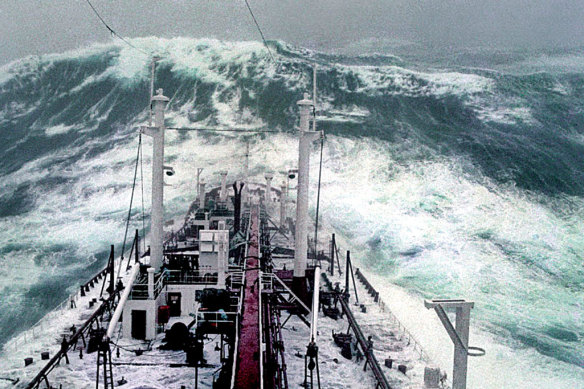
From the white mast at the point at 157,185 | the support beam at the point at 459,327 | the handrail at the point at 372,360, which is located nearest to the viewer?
the support beam at the point at 459,327

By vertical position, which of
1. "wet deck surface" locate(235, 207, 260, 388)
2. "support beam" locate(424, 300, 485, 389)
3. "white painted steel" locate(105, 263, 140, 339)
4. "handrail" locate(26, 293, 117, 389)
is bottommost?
"handrail" locate(26, 293, 117, 389)

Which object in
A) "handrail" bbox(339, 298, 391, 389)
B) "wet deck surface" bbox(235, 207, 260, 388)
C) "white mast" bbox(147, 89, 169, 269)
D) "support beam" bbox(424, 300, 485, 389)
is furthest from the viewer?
"white mast" bbox(147, 89, 169, 269)

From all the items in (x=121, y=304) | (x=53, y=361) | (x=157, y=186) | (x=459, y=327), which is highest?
(x=157, y=186)

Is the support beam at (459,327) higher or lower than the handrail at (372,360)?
higher

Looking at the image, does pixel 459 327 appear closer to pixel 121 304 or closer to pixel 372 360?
pixel 372 360

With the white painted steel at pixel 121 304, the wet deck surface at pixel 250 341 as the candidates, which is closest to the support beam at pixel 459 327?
the wet deck surface at pixel 250 341

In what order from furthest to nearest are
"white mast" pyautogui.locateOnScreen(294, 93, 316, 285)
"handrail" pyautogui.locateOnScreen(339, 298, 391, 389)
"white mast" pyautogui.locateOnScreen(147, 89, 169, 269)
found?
"white mast" pyautogui.locateOnScreen(294, 93, 316, 285) < "white mast" pyautogui.locateOnScreen(147, 89, 169, 269) < "handrail" pyautogui.locateOnScreen(339, 298, 391, 389)

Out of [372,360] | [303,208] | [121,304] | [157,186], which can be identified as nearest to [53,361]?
[121,304]

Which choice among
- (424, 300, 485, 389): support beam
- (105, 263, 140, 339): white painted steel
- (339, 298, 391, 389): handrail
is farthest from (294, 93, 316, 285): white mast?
(424, 300, 485, 389): support beam

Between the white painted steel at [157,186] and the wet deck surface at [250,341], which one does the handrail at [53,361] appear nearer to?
the white painted steel at [157,186]

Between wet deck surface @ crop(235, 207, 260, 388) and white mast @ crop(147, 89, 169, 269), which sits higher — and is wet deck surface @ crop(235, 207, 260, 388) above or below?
below

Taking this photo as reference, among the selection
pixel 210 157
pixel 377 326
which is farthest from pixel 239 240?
pixel 210 157

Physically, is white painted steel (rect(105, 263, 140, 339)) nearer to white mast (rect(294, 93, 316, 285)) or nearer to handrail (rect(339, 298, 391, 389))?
white mast (rect(294, 93, 316, 285))
